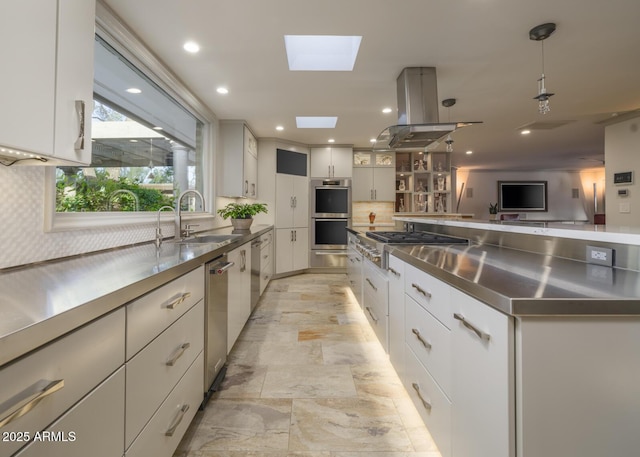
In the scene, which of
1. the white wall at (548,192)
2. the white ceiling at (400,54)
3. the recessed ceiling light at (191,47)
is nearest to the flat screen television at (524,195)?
the white wall at (548,192)

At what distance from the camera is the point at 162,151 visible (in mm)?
2705

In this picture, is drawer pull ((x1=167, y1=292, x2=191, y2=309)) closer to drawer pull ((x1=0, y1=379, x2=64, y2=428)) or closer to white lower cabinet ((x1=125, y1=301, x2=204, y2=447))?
white lower cabinet ((x1=125, y1=301, x2=204, y2=447))

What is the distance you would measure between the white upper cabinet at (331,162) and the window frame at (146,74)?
7.39ft

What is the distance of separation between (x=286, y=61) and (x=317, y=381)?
Result: 2.50 metres

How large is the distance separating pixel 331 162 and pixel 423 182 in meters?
2.04

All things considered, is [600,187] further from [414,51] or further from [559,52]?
[414,51]

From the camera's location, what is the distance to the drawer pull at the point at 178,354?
44.6 inches

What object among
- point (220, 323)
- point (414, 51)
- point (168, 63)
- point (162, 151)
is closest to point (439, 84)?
point (414, 51)

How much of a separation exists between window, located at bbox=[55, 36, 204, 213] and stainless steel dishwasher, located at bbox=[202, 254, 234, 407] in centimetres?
84

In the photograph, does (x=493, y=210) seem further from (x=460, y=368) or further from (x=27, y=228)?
(x=27, y=228)

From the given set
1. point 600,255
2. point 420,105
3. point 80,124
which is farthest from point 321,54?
point 600,255

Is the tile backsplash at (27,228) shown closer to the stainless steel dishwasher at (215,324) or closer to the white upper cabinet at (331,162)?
the stainless steel dishwasher at (215,324)

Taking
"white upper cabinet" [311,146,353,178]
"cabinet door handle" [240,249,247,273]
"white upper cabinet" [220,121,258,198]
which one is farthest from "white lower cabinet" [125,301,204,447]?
"white upper cabinet" [311,146,353,178]

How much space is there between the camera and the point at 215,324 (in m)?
1.73
